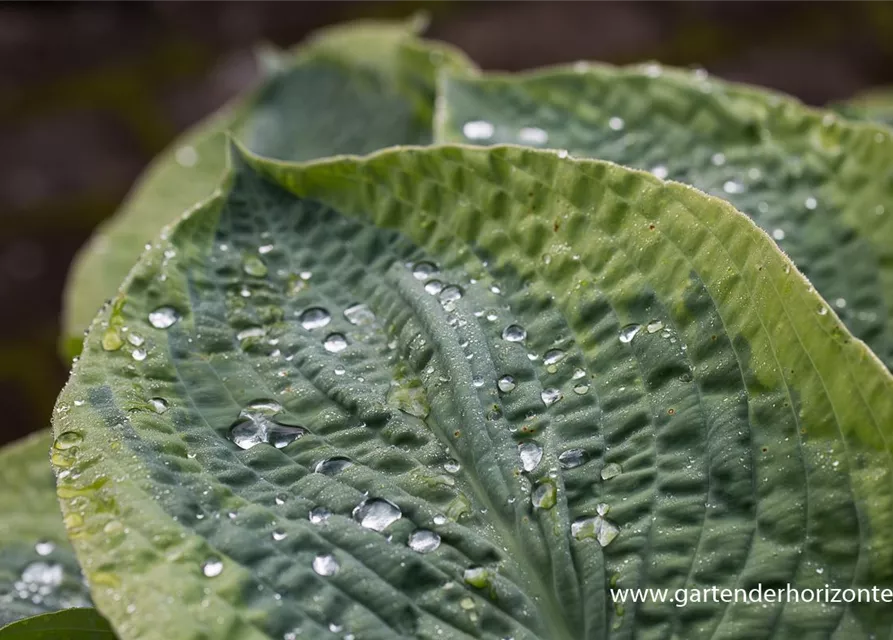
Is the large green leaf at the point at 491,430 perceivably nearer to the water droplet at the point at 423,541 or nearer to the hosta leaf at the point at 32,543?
the water droplet at the point at 423,541

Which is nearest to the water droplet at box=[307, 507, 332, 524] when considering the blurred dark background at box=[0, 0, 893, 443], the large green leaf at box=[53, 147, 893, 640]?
the large green leaf at box=[53, 147, 893, 640]

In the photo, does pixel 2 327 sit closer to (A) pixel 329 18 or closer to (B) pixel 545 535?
(A) pixel 329 18

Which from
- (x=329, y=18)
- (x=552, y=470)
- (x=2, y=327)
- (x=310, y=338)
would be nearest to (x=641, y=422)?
(x=552, y=470)

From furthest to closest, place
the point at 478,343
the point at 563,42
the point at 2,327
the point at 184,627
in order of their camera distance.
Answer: the point at 563,42
the point at 2,327
the point at 478,343
the point at 184,627

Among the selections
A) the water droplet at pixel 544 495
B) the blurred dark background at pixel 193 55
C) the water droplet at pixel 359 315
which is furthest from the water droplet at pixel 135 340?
the blurred dark background at pixel 193 55

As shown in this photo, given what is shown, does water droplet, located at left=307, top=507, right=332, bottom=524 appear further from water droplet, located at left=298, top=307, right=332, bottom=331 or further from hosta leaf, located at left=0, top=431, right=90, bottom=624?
hosta leaf, located at left=0, top=431, right=90, bottom=624
